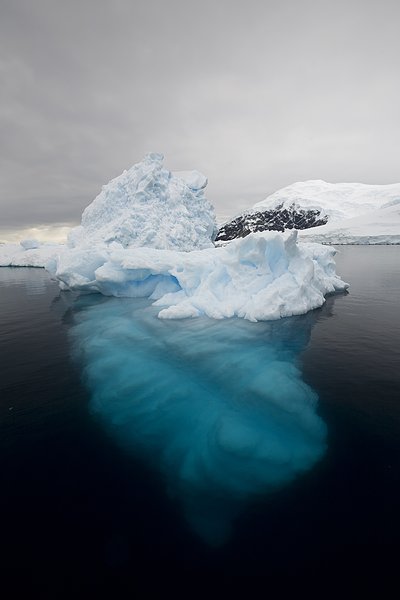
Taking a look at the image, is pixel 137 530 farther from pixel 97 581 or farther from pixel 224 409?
pixel 224 409

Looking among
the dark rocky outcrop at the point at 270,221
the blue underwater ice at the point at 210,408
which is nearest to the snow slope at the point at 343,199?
the dark rocky outcrop at the point at 270,221

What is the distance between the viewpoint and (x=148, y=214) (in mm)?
31188

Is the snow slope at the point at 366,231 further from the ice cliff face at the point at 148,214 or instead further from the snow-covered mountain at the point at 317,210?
the ice cliff face at the point at 148,214

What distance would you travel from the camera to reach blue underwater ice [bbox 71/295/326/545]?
4.25 metres

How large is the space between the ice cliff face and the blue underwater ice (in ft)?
68.1

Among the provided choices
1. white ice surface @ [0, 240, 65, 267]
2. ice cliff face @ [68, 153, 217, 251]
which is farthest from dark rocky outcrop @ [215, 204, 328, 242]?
ice cliff face @ [68, 153, 217, 251]

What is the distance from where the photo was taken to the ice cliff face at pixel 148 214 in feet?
99.3

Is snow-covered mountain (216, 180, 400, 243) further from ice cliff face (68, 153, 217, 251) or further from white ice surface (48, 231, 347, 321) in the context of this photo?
white ice surface (48, 231, 347, 321)

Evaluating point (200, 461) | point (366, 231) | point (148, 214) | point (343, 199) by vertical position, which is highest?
point (343, 199)

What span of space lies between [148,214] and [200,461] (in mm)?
29268

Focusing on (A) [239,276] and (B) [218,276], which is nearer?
(A) [239,276]

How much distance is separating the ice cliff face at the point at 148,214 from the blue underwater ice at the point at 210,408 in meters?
20.8

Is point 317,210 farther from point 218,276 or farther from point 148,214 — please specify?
point 218,276

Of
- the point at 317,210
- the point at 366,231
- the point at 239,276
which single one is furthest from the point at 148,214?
the point at 317,210
